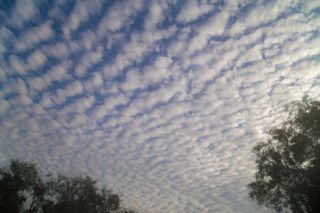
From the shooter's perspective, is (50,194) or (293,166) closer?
(293,166)

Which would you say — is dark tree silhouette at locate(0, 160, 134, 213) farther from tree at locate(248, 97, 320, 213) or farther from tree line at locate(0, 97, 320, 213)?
tree at locate(248, 97, 320, 213)

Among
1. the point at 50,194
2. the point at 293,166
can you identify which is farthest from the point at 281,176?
the point at 50,194

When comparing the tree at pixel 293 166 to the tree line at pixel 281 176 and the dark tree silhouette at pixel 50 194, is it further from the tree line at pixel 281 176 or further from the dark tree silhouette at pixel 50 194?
the dark tree silhouette at pixel 50 194

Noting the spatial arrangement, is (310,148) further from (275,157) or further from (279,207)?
(279,207)

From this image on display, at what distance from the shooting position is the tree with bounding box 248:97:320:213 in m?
30.4

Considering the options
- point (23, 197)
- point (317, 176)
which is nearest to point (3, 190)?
point (23, 197)

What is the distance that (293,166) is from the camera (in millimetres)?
33906

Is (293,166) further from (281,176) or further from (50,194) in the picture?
(50,194)

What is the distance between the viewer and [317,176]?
95.1 feet

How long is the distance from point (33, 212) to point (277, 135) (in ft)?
148

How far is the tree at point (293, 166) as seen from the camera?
30392mm

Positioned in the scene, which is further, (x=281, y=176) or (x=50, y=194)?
(x=50, y=194)

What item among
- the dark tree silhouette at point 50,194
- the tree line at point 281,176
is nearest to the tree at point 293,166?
the tree line at point 281,176

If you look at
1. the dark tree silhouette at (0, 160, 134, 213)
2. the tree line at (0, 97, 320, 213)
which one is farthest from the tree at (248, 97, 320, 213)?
Answer: the dark tree silhouette at (0, 160, 134, 213)
